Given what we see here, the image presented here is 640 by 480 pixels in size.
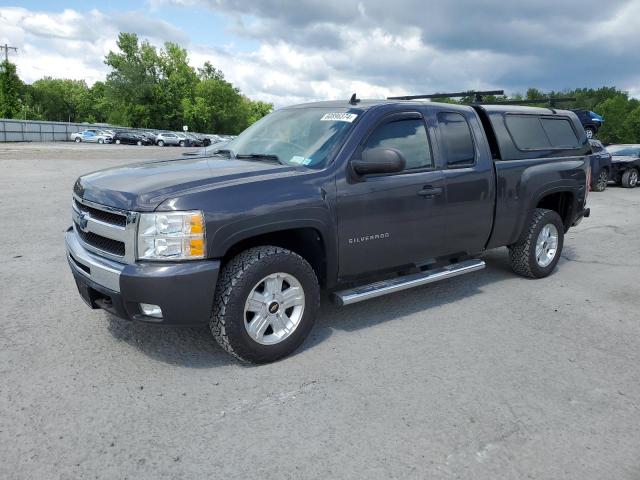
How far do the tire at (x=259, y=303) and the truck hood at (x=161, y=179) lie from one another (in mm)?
549

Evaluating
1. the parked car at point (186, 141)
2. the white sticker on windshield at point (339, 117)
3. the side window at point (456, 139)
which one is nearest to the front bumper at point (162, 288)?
the white sticker on windshield at point (339, 117)

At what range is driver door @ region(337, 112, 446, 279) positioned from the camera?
4.18m

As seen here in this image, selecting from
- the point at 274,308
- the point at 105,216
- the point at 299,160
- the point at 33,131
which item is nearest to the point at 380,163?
the point at 299,160

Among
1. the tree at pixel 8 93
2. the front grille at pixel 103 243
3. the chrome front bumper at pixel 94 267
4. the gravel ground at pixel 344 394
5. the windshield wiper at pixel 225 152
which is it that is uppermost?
the tree at pixel 8 93

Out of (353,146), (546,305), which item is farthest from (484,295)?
(353,146)

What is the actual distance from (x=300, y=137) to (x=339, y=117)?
0.37 m

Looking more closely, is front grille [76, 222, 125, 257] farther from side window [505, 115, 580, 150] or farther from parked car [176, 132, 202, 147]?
parked car [176, 132, 202, 147]

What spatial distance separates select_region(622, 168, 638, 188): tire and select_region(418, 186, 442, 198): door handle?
16495 millimetres

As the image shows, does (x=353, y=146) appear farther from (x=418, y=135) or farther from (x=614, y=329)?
(x=614, y=329)

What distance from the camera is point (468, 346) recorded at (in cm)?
427

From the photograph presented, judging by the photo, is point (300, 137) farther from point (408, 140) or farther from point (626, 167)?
point (626, 167)

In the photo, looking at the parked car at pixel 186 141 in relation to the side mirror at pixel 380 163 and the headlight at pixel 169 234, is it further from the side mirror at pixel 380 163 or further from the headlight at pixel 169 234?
the headlight at pixel 169 234

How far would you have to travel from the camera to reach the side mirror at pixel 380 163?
406cm

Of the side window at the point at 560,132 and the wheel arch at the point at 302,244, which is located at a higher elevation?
the side window at the point at 560,132
